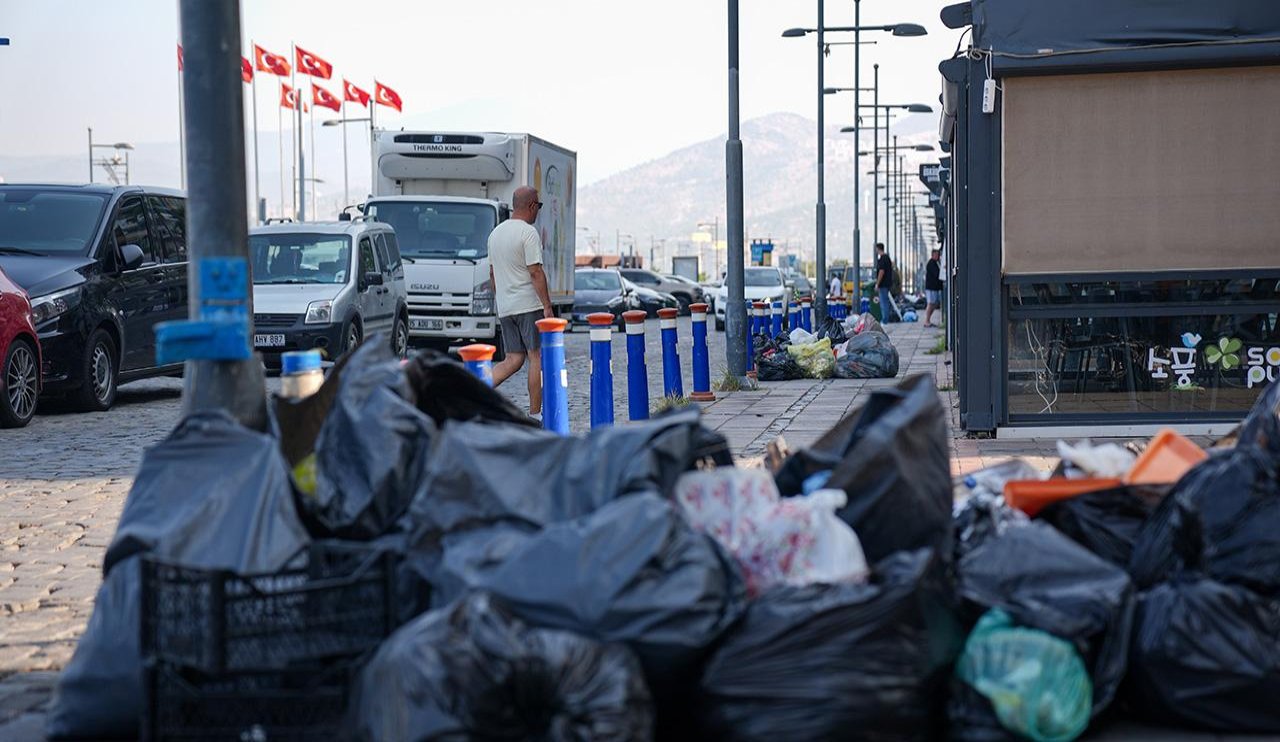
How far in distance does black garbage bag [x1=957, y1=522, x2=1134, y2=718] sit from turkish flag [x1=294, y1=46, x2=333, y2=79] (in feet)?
191

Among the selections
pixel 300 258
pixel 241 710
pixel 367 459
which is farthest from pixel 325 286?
pixel 241 710

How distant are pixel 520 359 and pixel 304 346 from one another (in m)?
5.56

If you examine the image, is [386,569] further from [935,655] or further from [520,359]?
[520,359]

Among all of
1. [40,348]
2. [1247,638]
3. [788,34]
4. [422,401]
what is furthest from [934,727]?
[788,34]

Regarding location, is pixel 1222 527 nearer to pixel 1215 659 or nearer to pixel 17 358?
pixel 1215 659

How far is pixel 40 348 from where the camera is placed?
42.0 feet

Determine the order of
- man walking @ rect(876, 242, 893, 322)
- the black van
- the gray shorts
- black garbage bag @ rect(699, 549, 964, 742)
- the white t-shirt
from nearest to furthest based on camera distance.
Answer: black garbage bag @ rect(699, 549, 964, 742) < the white t-shirt < the gray shorts < the black van < man walking @ rect(876, 242, 893, 322)

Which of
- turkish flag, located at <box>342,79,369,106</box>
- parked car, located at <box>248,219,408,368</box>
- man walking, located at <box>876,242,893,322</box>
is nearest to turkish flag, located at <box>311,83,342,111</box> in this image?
turkish flag, located at <box>342,79,369,106</box>

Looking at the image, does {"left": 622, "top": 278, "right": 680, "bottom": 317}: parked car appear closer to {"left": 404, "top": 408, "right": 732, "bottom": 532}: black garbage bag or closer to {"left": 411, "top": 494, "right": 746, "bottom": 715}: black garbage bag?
{"left": 404, "top": 408, "right": 732, "bottom": 532}: black garbage bag

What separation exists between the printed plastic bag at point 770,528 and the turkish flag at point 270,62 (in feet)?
188

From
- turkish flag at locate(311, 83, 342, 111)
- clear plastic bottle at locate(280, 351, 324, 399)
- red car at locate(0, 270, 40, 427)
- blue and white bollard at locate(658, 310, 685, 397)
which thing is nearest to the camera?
clear plastic bottle at locate(280, 351, 324, 399)

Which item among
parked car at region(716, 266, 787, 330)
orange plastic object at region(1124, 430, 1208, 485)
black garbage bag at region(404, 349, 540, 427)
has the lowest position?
orange plastic object at region(1124, 430, 1208, 485)

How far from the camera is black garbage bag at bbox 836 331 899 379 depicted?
692 inches

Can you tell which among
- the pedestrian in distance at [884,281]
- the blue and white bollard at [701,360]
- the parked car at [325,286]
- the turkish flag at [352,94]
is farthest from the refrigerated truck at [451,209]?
the turkish flag at [352,94]
